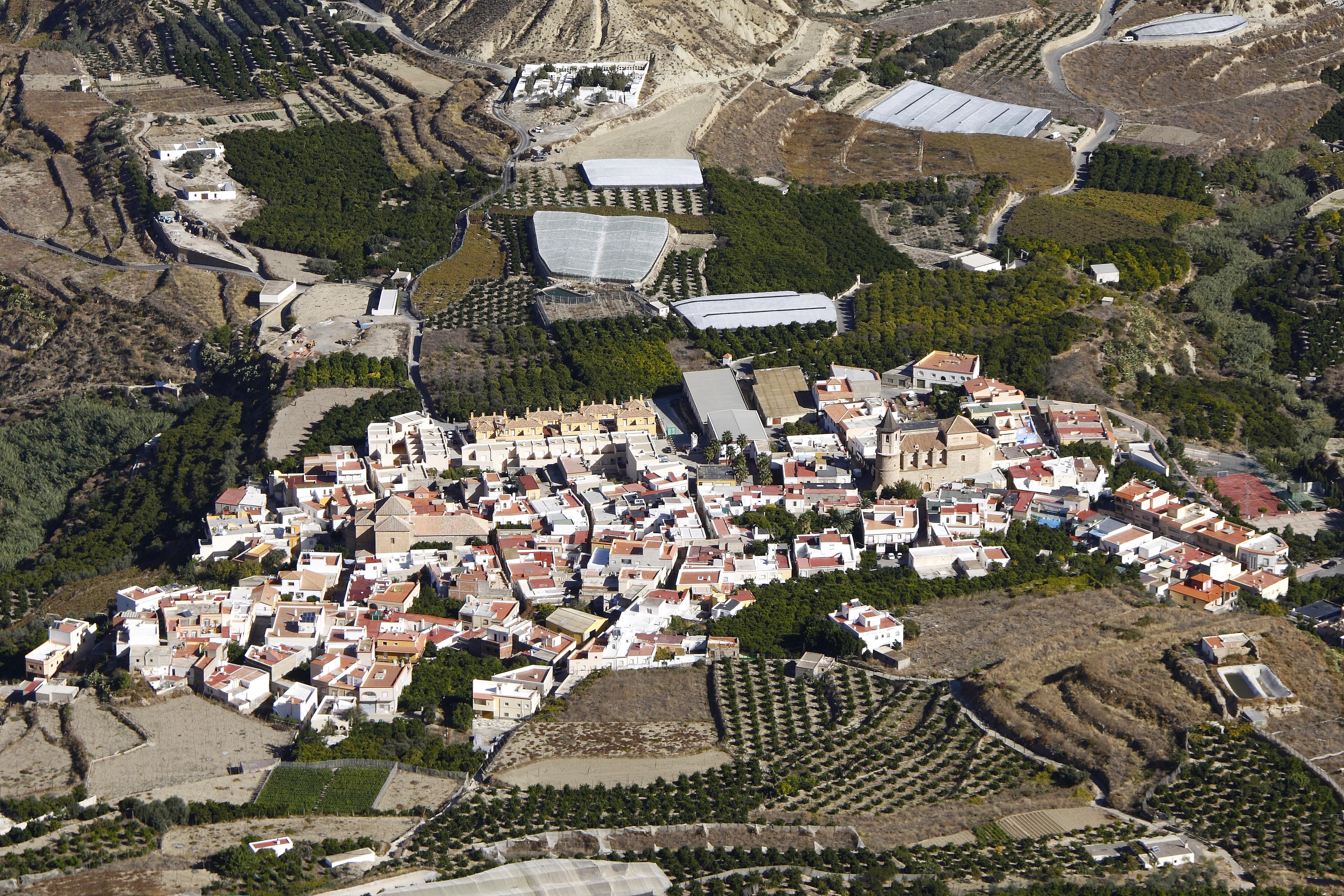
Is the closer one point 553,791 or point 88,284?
point 553,791

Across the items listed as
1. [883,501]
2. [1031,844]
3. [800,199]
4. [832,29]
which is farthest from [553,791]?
[832,29]

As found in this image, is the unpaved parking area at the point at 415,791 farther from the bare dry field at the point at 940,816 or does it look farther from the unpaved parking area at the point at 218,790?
the bare dry field at the point at 940,816

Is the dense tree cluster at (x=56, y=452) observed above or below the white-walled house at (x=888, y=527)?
below

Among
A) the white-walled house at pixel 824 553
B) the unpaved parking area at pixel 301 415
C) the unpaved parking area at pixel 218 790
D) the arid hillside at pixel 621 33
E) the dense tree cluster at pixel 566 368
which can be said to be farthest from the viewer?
the arid hillside at pixel 621 33

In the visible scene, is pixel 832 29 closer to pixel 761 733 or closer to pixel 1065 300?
pixel 1065 300

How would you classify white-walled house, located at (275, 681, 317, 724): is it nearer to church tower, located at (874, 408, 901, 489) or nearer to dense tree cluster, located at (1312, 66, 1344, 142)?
church tower, located at (874, 408, 901, 489)

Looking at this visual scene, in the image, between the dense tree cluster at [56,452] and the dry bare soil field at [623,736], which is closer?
the dry bare soil field at [623,736]

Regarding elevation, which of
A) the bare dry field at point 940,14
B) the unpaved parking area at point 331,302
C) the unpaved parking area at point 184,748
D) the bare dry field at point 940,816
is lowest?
the unpaved parking area at point 184,748

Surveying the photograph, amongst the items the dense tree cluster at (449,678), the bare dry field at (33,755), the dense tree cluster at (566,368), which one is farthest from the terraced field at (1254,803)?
the dense tree cluster at (566,368)
